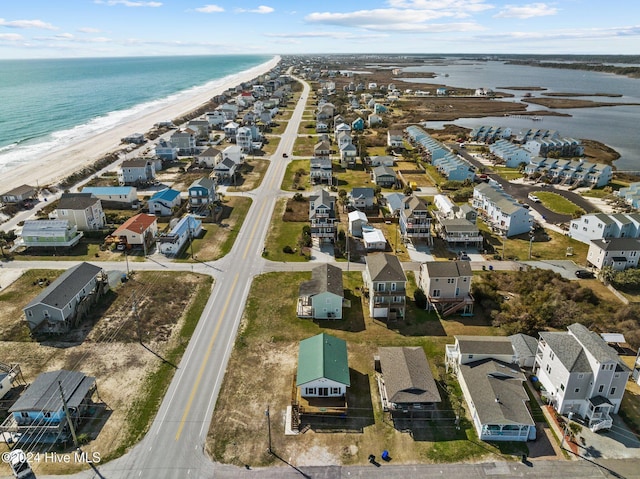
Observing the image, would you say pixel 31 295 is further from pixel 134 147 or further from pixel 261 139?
pixel 261 139

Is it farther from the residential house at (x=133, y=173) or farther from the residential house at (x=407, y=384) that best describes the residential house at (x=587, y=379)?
the residential house at (x=133, y=173)

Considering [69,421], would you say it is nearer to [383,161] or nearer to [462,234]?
[462,234]

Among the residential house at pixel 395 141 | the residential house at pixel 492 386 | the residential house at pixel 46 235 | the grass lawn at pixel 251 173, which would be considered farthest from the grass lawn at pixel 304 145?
the residential house at pixel 492 386

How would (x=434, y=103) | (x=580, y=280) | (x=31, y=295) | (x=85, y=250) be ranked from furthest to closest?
(x=434, y=103), (x=85, y=250), (x=580, y=280), (x=31, y=295)

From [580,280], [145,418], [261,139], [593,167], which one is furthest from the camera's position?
[261,139]

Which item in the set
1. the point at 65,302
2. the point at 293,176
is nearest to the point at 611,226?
the point at 293,176

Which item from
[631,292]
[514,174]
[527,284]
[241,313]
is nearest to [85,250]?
[241,313]

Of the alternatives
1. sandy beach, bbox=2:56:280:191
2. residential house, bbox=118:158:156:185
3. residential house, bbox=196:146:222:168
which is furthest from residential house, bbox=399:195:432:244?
sandy beach, bbox=2:56:280:191

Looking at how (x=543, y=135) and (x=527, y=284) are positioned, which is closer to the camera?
(x=527, y=284)

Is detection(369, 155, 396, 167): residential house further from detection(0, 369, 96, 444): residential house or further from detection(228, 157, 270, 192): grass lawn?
detection(0, 369, 96, 444): residential house
